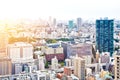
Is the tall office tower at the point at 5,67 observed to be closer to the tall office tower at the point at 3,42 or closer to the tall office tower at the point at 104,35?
the tall office tower at the point at 3,42

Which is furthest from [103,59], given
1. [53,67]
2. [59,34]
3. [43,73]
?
[59,34]

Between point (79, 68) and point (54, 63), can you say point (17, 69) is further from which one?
point (79, 68)

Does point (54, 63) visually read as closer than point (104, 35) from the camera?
Yes

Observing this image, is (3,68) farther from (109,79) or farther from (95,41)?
(95,41)


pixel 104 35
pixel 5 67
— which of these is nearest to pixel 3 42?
pixel 5 67

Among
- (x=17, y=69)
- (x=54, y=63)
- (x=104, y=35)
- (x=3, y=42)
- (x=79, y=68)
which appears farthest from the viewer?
(x=104, y=35)

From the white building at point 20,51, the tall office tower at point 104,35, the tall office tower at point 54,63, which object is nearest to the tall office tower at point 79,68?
the tall office tower at point 54,63
